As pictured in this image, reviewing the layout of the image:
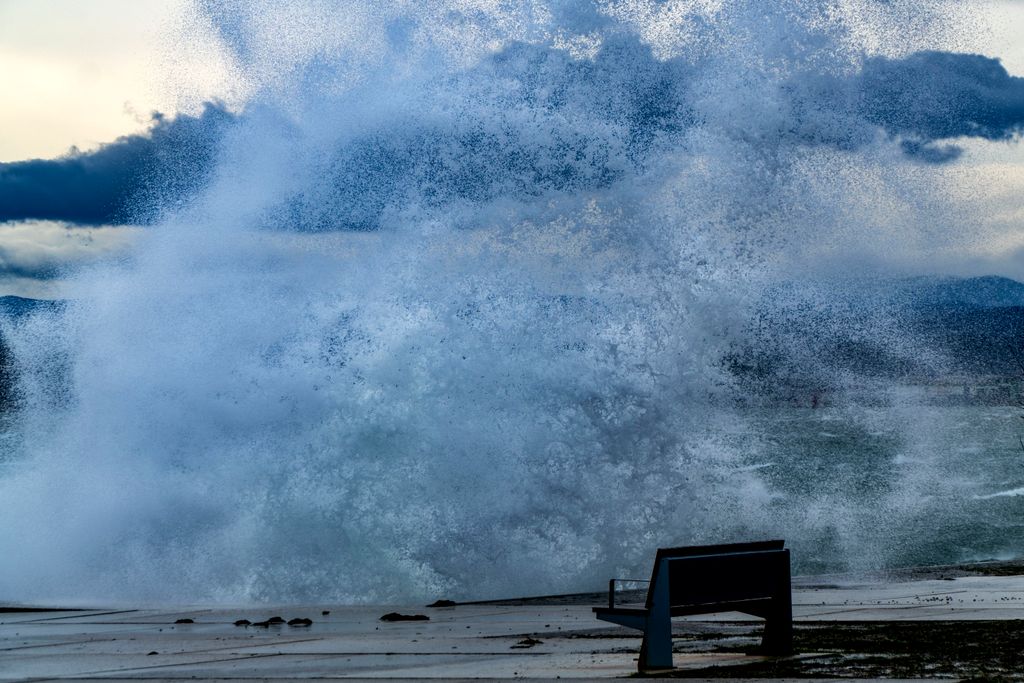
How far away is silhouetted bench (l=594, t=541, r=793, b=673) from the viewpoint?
22.2ft

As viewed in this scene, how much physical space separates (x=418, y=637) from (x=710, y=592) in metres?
2.55

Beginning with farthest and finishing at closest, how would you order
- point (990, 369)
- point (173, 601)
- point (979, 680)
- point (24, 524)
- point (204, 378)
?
1. point (990, 369)
2. point (204, 378)
3. point (24, 524)
4. point (173, 601)
5. point (979, 680)

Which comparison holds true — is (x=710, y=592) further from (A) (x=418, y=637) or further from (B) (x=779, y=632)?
(A) (x=418, y=637)

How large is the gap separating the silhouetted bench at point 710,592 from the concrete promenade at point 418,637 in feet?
0.65

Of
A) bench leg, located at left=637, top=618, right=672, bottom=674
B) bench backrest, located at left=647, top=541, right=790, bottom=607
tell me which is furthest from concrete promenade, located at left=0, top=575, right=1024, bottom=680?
bench backrest, located at left=647, top=541, right=790, bottom=607

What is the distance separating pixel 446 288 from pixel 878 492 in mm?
9697

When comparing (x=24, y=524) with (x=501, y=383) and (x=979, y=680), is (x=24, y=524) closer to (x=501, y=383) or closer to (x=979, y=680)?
(x=501, y=383)

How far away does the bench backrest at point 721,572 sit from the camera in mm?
6941

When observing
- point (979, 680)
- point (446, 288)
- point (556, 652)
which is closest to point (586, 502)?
point (446, 288)

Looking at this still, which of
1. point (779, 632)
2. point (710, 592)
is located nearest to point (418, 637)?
point (710, 592)

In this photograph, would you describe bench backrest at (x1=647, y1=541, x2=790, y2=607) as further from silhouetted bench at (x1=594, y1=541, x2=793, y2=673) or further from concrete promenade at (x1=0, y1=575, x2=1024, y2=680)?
concrete promenade at (x1=0, y1=575, x2=1024, y2=680)

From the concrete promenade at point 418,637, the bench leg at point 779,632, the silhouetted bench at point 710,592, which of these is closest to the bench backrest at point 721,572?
the silhouetted bench at point 710,592

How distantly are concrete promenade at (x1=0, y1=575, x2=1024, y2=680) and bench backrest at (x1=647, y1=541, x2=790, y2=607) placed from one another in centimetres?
37

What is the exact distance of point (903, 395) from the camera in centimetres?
A: 3177
